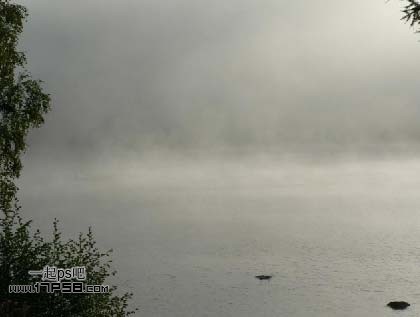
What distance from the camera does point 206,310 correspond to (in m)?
105

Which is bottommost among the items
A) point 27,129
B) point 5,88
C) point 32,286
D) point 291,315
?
point 291,315

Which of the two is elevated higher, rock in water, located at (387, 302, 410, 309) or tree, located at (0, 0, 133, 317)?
tree, located at (0, 0, 133, 317)

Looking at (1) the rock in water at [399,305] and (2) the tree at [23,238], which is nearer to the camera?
(2) the tree at [23,238]

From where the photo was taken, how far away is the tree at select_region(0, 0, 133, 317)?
68.7ft

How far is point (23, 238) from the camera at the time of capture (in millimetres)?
22484

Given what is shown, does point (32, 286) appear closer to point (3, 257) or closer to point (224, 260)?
point (3, 257)

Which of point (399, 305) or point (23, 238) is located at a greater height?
point (23, 238)

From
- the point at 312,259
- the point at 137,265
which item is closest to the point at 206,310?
the point at 137,265

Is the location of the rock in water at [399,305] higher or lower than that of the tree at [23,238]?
lower

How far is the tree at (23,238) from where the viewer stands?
2093 centimetres

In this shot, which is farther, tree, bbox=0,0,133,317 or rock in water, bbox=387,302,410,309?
rock in water, bbox=387,302,410,309

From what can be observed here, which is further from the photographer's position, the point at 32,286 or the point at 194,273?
the point at 194,273

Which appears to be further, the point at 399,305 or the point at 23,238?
the point at 399,305

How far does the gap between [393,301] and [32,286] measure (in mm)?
112199
